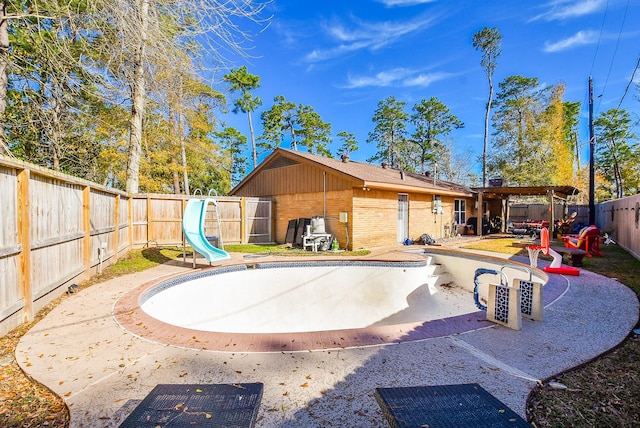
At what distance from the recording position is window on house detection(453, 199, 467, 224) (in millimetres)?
16250

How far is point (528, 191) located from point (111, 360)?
1798 centimetres

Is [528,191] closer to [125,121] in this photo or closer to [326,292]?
[326,292]

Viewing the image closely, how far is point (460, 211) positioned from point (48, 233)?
1722cm

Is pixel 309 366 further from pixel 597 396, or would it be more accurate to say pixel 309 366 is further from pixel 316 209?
pixel 316 209

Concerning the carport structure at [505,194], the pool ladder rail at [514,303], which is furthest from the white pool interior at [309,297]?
the carport structure at [505,194]

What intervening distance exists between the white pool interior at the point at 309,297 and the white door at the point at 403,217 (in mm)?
3772

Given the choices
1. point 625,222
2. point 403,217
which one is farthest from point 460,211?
point 625,222

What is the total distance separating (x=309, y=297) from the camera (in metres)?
8.04

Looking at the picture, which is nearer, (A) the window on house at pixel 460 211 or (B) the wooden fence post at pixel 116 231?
(B) the wooden fence post at pixel 116 231

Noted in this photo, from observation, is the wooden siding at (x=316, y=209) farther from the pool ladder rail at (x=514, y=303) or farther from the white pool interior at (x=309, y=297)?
the pool ladder rail at (x=514, y=303)

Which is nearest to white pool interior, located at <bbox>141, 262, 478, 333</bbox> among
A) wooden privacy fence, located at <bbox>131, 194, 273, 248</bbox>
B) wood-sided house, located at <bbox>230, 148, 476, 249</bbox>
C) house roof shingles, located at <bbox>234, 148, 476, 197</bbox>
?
wood-sided house, located at <bbox>230, 148, 476, 249</bbox>

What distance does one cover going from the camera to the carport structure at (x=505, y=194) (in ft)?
47.2

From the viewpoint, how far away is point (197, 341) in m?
3.39

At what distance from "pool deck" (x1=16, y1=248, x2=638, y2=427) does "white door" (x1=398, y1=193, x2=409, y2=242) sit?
872 centimetres
